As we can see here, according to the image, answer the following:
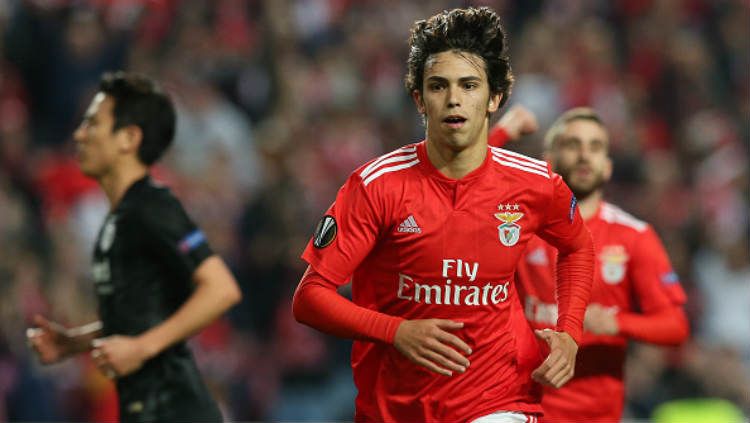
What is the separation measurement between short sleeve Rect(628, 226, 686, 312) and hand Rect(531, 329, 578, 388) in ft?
4.59

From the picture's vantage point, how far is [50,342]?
500 cm

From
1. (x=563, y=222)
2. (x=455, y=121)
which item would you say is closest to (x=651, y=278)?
(x=563, y=222)

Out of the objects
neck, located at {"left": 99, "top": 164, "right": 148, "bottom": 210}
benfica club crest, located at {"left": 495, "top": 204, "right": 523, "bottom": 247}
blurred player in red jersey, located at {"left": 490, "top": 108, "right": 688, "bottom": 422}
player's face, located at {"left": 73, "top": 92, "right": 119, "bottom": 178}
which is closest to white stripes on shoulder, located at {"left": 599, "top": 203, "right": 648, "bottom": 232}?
blurred player in red jersey, located at {"left": 490, "top": 108, "right": 688, "bottom": 422}

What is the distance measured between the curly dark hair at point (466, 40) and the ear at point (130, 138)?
1378 mm

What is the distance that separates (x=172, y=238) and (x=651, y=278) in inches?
86.4

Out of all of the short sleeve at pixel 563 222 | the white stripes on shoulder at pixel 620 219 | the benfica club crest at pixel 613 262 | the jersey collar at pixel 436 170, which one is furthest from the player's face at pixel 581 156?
the jersey collar at pixel 436 170

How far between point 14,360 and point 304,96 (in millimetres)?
3438

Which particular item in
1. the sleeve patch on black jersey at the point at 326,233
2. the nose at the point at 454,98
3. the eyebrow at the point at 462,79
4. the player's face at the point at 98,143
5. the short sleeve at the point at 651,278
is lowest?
the short sleeve at the point at 651,278

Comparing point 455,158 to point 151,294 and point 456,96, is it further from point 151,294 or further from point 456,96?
point 151,294

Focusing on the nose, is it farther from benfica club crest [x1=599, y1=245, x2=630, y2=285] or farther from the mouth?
benfica club crest [x1=599, y1=245, x2=630, y2=285]

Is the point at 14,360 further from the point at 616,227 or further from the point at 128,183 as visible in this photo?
the point at 616,227

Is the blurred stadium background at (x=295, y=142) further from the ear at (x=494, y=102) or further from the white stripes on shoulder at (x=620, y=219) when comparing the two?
the ear at (x=494, y=102)

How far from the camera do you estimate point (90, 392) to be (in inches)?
344

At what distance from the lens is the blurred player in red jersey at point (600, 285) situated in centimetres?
525
